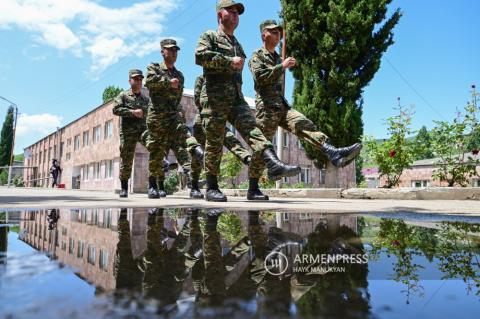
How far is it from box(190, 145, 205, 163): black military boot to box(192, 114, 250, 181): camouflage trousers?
7 centimetres

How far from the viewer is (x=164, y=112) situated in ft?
19.4

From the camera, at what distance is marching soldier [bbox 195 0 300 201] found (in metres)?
4.17

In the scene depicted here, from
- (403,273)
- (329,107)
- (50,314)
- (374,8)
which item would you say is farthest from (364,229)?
(374,8)

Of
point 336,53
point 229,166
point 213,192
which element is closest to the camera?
point 213,192

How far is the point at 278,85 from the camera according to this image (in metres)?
5.00

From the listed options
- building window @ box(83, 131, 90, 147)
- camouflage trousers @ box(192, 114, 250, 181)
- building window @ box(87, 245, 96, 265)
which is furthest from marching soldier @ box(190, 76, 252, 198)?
building window @ box(83, 131, 90, 147)

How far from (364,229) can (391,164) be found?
7721 mm

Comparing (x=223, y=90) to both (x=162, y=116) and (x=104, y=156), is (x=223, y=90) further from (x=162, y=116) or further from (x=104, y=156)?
(x=104, y=156)

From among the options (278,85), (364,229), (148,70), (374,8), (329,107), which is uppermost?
(374,8)

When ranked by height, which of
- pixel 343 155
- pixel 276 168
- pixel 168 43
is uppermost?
pixel 168 43

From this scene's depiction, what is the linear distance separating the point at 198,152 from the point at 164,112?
2.93 ft

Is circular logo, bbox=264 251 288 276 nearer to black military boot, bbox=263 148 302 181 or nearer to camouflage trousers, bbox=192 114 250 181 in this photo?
black military boot, bbox=263 148 302 181

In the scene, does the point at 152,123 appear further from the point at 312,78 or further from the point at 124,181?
the point at 312,78

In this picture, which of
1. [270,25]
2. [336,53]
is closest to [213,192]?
[270,25]
